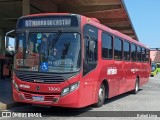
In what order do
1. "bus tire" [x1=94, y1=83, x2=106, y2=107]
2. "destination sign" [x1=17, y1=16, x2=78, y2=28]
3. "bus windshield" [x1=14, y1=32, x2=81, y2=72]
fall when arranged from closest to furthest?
"bus windshield" [x1=14, y1=32, x2=81, y2=72] → "destination sign" [x1=17, y1=16, x2=78, y2=28] → "bus tire" [x1=94, y1=83, x2=106, y2=107]

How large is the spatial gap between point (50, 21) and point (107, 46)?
2984 mm

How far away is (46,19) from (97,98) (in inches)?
125

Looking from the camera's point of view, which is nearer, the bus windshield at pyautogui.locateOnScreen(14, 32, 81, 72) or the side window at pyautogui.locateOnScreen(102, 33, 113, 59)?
the bus windshield at pyautogui.locateOnScreen(14, 32, 81, 72)

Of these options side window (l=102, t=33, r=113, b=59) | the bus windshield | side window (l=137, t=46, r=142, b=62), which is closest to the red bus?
the bus windshield

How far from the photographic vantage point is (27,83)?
10.4 meters

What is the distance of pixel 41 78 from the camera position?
10203 millimetres

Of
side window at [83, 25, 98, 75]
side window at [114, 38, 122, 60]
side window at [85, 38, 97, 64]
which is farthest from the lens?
side window at [114, 38, 122, 60]

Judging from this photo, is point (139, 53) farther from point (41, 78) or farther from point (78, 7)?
point (41, 78)

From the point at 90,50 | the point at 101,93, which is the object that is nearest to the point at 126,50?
the point at 101,93

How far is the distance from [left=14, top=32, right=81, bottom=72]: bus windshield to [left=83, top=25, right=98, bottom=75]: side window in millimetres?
415

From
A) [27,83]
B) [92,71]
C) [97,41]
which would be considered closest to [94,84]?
[92,71]

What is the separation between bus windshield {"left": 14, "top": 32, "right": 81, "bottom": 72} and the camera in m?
10.1

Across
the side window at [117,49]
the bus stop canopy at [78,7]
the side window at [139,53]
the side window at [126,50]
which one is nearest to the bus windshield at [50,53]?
the side window at [117,49]

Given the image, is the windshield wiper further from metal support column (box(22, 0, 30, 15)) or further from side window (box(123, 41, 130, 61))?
metal support column (box(22, 0, 30, 15))
